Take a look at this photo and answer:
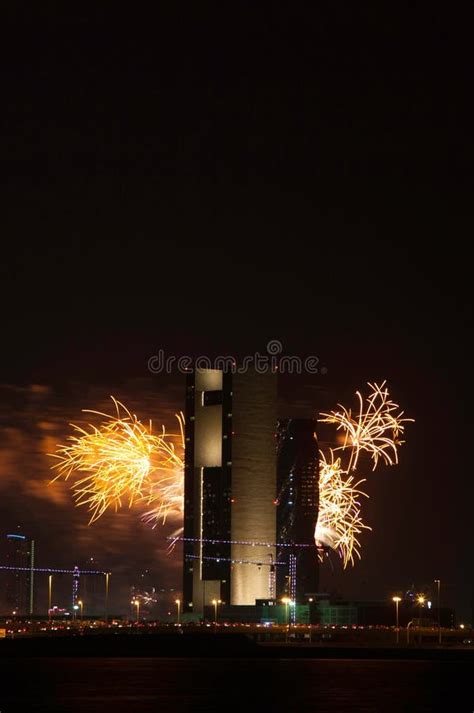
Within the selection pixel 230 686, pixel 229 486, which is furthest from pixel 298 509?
pixel 230 686

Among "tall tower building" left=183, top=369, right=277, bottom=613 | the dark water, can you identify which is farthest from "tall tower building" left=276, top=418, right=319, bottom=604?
the dark water

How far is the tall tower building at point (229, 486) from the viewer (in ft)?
516

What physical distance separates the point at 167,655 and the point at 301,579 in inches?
2743

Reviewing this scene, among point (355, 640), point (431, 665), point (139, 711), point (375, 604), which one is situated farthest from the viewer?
point (375, 604)

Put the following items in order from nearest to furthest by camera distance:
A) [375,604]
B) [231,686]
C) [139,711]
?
[139,711]
[231,686]
[375,604]

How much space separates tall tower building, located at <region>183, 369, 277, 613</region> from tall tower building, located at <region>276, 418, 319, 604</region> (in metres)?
1.47

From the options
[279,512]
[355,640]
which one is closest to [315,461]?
[279,512]

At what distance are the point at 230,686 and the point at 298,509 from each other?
94.9m

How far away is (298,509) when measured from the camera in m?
155

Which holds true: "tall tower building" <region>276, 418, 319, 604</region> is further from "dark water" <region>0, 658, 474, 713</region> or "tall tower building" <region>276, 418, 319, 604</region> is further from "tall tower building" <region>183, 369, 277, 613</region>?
"dark water" <region>0, 658, 474, 713</region>

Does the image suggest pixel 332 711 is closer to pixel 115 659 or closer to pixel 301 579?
pixel 115 659

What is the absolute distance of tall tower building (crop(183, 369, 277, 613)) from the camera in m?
157

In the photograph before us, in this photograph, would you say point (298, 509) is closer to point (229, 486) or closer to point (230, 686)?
point (229, 486)

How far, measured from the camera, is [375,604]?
15700 centimetres
